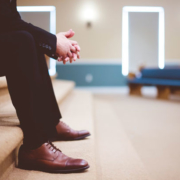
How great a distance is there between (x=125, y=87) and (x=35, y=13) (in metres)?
4.28

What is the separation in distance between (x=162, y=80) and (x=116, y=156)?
2850 millimetres

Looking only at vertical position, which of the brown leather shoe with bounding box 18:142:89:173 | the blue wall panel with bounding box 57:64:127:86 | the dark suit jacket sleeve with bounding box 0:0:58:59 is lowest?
the blue wall panel with bounding box 57:64:127:86

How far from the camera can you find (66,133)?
1.11 meters

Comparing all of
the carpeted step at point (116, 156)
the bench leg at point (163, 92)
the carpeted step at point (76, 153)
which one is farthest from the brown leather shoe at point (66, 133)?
the bench leg at point (163, 92)

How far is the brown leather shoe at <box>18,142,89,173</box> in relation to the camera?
0.77 meters

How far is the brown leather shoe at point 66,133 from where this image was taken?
1087 mm

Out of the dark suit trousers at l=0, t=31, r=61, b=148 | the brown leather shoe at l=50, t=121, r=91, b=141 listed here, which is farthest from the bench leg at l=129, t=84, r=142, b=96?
the dark suit trousers at l=0, t=31, r=61, b=148

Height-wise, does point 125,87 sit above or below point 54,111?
below

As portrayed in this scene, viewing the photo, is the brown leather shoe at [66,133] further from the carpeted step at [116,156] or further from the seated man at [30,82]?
the seated man at [30,82]

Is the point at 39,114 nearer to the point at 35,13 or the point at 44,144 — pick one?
the point at 44,144

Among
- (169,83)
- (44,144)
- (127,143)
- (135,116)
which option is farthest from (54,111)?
(169,83)

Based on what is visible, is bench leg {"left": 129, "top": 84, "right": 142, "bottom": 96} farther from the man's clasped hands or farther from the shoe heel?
the shoe heel

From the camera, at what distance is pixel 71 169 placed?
2.53ft

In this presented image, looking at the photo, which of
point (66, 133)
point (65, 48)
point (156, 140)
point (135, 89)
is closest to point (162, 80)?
point (135, 89)
